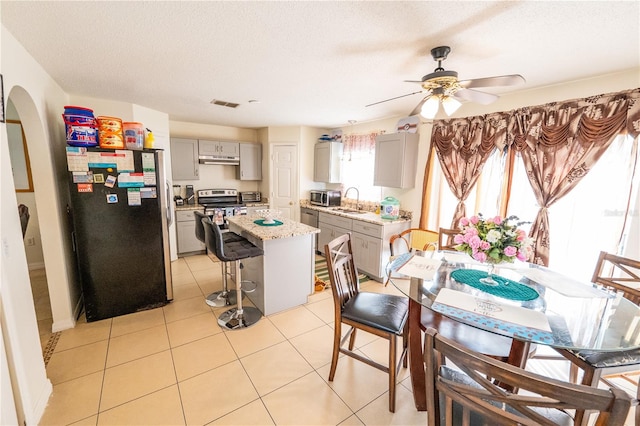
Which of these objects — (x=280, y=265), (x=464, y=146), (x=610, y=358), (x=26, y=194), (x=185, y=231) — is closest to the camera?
(x=610, y=358)

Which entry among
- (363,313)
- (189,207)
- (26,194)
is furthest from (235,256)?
(26,194)

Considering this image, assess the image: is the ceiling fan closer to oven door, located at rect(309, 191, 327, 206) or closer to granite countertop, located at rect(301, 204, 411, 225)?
granite countertop, located at rect(301, 204, 411, 225)

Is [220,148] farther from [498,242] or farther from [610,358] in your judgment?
[610,358]

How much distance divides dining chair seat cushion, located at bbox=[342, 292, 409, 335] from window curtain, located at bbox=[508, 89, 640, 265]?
1.68m

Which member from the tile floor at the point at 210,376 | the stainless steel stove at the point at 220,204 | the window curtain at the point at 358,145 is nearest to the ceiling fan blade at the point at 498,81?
the tile floor at the point at 210,376

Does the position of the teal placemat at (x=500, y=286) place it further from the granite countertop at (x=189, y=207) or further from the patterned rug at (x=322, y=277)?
the granite countertop at (x=189, y=207)

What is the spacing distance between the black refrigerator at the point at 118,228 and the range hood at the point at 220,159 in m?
2.19

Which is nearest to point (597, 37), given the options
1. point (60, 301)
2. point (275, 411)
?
point (275, 411)

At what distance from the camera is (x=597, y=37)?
1.63 metres

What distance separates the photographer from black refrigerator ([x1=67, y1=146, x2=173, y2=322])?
7.98 feet

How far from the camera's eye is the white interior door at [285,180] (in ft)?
16.8

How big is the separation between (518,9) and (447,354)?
5.63 feet

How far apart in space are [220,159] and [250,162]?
57cm

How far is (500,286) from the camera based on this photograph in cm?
168
